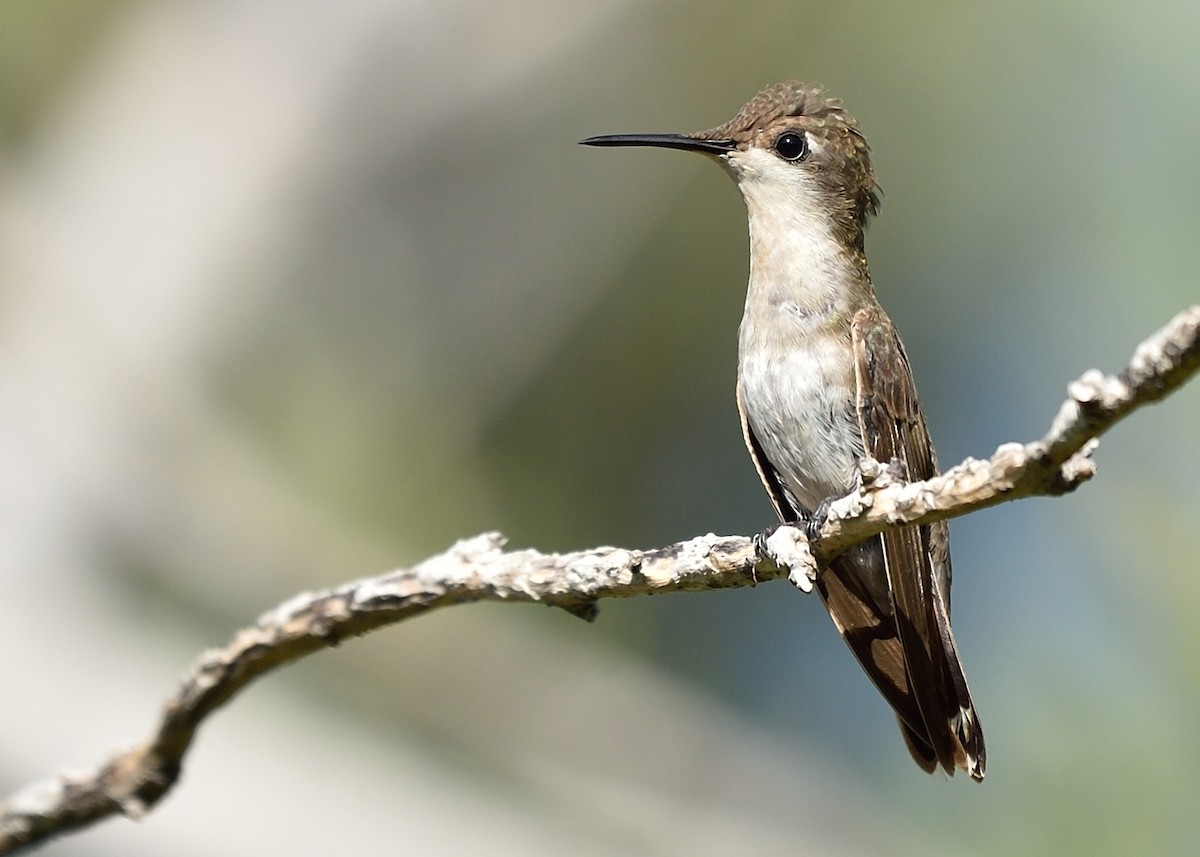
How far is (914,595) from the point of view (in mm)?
3262

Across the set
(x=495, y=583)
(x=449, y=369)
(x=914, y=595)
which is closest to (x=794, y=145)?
(x=914, y=595)

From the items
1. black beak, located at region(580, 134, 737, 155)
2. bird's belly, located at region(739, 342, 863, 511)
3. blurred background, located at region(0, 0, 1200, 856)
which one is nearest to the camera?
bird's belly, located at region(739, 342, 863, 511)

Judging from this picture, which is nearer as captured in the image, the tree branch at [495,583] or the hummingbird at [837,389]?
the tree branch at [495,583]

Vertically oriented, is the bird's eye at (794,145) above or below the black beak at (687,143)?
above

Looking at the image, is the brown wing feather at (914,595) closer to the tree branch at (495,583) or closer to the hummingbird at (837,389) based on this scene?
the hummingbird at (837,389)

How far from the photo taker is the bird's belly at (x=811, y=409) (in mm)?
3449

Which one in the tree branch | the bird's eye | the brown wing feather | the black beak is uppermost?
the bird's eye

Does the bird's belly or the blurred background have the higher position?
the blurred background

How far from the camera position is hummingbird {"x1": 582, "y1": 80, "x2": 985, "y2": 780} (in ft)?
10.7

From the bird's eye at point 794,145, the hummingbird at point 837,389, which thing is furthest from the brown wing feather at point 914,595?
the bird's eye at point 794,145

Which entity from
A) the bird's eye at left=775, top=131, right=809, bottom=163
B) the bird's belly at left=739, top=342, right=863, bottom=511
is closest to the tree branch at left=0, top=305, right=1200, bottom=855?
the bird's belly at left=739, top=342, right=863, bottom=511

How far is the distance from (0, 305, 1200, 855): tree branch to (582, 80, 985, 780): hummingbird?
2.62 feet

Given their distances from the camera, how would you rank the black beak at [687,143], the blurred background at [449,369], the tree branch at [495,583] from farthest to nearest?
the blurred background at [449,369] < the black beak at [687,143] < the tree branch at [495,583]

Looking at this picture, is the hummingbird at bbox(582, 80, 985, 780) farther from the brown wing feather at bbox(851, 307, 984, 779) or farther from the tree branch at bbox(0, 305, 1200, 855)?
the tree branch at bbox(0, 305, 1200, 855)
